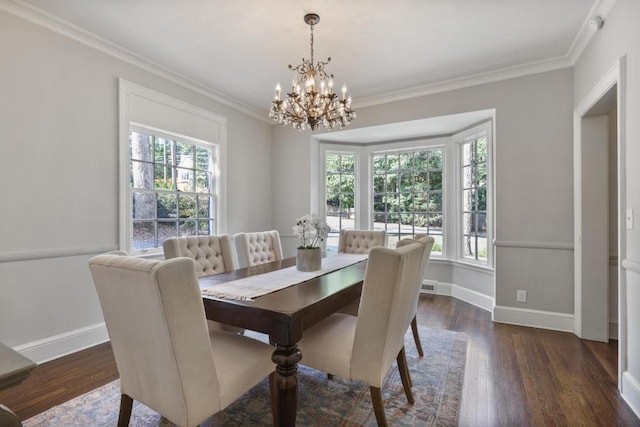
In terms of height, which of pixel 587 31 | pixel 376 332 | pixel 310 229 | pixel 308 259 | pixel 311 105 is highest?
pixel 587 31

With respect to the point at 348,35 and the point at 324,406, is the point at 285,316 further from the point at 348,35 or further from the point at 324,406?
the point at 348,35

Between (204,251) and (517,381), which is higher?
(204,251)

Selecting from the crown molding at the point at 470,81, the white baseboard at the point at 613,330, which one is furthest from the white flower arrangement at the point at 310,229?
the white baseboard at the point at 613,330

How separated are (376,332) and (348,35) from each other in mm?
2338

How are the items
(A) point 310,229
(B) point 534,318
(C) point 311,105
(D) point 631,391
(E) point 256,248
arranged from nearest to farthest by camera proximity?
(D) point 631,391 → (C) point 311,105 → (A) point 310,229 → (E) point 256,248 → (B) point 534,318

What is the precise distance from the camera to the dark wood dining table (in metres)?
1.44

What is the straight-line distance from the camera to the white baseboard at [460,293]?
376 cm

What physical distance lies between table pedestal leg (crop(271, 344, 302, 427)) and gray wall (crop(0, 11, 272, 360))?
2191mm

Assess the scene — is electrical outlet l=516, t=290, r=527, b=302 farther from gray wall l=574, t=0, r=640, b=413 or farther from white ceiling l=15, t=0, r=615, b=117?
white ceiling l=15, t=0, r=615, b=117

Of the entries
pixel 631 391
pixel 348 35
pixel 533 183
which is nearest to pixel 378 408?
pixel 631 391

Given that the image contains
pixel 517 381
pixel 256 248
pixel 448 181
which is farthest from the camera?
pixel 448 181

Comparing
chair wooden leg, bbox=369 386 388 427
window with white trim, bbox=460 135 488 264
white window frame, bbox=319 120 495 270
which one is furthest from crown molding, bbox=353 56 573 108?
chair wooden leg, bbox=369 386 388 427

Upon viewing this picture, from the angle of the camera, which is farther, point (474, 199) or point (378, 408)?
point (474, 199)

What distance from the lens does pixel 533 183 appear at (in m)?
3.25
